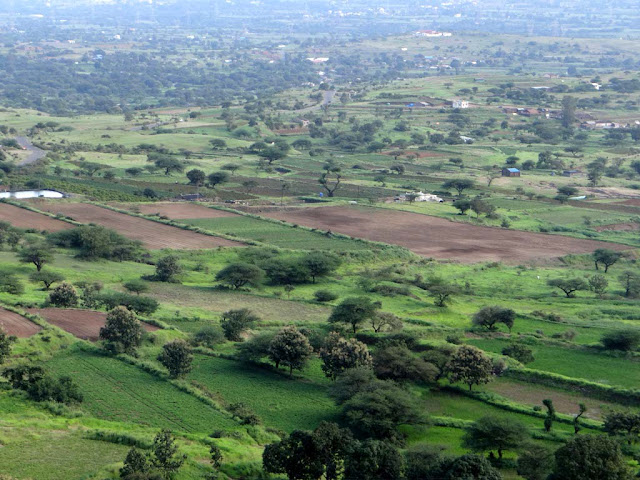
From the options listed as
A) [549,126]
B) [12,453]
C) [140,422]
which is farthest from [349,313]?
[549,126]

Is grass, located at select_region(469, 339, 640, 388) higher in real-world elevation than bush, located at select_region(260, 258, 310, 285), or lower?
higher

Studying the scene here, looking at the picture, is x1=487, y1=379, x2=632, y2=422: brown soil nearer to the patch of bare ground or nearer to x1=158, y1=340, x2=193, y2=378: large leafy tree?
the patch of bare ground

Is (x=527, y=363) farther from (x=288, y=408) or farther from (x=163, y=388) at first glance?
(x=163, y=388)

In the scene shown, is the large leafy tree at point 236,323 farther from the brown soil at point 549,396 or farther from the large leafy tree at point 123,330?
the brown soil at point 549,396

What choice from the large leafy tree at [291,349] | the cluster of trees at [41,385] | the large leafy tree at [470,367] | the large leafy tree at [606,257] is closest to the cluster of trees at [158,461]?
the cluster of trees at [41,385]

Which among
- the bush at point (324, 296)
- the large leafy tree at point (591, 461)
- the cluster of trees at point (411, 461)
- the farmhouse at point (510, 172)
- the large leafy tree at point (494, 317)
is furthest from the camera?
the farmhouse at point (510, 172)

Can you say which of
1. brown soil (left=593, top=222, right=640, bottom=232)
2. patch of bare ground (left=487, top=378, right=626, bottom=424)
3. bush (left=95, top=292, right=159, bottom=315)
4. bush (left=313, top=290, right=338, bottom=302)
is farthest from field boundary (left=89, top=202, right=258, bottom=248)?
patch of bare ground (left=487, top=378, right=626, bottom=424)
